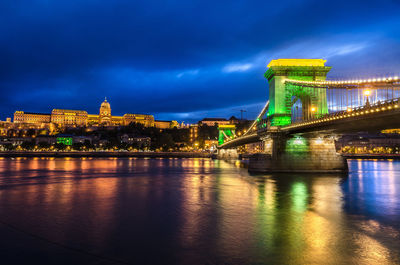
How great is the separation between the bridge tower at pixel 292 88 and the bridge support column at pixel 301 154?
318cm

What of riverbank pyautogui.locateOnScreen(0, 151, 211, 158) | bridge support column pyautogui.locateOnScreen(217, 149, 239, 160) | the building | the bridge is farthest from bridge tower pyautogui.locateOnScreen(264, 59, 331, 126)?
the building

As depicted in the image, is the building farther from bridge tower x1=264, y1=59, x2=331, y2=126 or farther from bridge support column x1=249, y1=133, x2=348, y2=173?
bridge support column x1=249, y1=133, x2=348, y2=173

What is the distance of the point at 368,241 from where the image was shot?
34.6 ft

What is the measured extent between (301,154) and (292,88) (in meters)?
8.05

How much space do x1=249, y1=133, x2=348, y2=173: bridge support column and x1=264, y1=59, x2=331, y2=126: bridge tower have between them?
10.4 feet

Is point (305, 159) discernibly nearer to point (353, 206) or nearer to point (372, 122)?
point (372, 122)

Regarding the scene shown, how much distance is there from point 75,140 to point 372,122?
160 m

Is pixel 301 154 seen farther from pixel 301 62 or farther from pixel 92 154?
pixel 92 154

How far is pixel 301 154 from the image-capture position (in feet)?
114

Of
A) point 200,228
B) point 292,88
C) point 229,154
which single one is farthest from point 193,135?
point 200,228

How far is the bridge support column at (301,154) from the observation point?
111ft

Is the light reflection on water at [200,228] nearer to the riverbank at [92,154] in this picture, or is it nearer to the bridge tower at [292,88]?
the bridge tower at [292,88]

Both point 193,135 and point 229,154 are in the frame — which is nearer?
point 229,154

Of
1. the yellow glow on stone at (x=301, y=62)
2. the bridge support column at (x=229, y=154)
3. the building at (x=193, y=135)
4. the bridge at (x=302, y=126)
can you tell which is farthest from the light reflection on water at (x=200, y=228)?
the building at (x=193, y=135)
